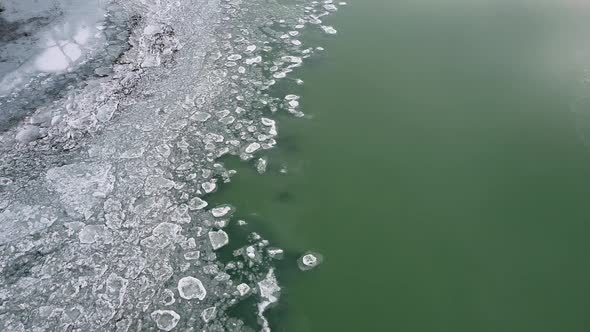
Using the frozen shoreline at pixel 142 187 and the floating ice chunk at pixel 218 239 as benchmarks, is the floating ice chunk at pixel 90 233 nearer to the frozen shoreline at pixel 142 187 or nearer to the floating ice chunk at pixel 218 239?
the frozen shoreline at pixel 142 187

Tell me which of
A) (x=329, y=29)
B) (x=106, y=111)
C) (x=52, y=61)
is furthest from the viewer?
(x=329, y=29)

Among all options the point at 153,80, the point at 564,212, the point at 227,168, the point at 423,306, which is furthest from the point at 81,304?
the point at 564,212

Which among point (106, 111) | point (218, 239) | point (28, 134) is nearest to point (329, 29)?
point (106, 111)

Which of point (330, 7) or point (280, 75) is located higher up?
point (330, 7)

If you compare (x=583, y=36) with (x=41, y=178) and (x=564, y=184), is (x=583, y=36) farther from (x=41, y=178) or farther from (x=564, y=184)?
(x=41, y=178)

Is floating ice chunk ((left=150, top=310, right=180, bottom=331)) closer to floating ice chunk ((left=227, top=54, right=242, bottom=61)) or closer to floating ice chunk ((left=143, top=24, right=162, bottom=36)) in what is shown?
floating ice chunk ((left=227, top=54, right=242, bottom=61))

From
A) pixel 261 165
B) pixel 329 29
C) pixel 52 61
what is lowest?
pixel 261 165

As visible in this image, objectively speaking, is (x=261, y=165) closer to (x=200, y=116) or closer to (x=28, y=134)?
(x=200, y=116)
